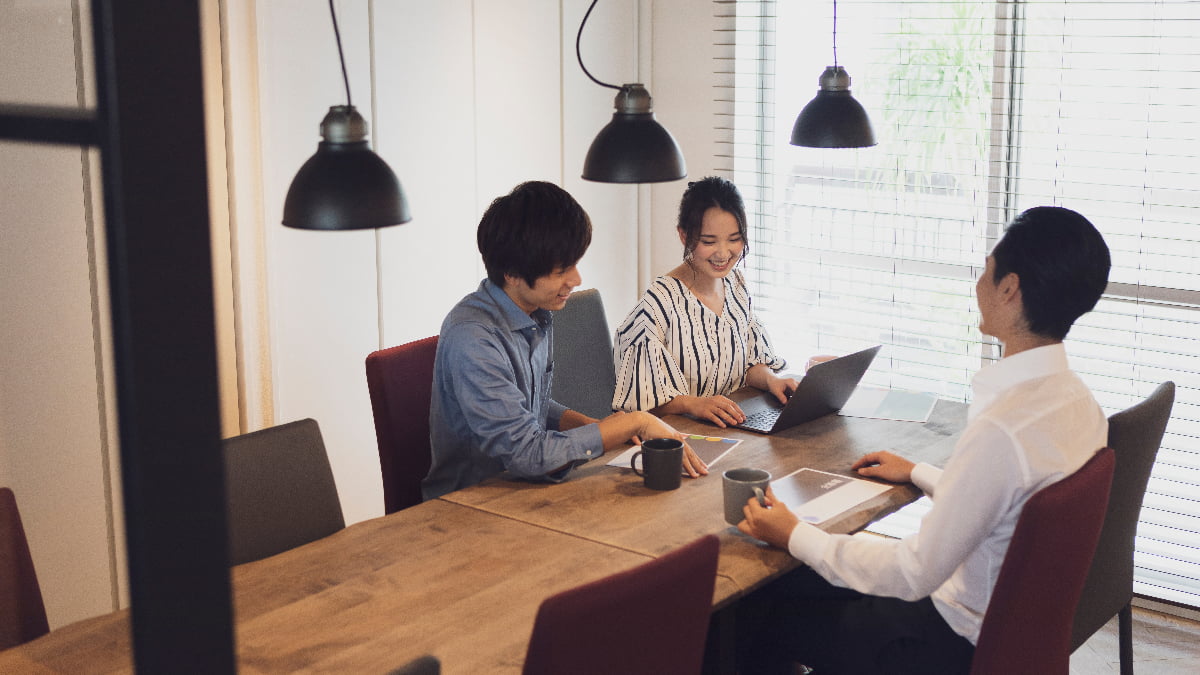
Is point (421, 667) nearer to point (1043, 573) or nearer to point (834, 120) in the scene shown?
point (1043, 573)

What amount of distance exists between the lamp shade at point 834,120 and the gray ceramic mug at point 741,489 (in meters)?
1.24

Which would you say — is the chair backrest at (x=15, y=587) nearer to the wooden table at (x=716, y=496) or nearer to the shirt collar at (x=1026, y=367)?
the wooden table at (x=716, y=496)

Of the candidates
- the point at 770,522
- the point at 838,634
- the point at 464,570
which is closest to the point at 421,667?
the point at 464,570

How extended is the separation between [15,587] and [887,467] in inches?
70.9

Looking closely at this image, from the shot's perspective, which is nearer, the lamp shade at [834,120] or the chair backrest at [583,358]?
the lamp shade at [834,120]

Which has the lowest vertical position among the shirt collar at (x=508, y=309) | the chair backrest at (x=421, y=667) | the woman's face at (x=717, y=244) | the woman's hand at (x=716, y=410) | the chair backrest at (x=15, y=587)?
the chair backrest at (x=15, y=587)

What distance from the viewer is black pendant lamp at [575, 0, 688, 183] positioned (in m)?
2.74

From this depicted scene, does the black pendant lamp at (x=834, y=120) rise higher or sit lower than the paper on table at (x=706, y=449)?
higher

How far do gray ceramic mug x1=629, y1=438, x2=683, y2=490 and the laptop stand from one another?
45 cm

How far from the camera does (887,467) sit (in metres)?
2.58

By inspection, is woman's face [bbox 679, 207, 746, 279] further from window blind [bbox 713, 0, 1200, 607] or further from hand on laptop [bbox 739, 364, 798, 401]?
window blind [bbox 713, 0, 1200, 607]

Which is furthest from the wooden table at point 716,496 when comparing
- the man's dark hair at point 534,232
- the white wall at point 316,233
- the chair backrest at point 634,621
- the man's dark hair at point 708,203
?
the white wall at point 316,233

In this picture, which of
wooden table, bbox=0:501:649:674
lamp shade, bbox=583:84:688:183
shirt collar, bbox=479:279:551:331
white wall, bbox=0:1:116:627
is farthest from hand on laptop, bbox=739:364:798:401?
Answer: white wall, bbox=0:1:116:627

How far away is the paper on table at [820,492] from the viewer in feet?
7.78
